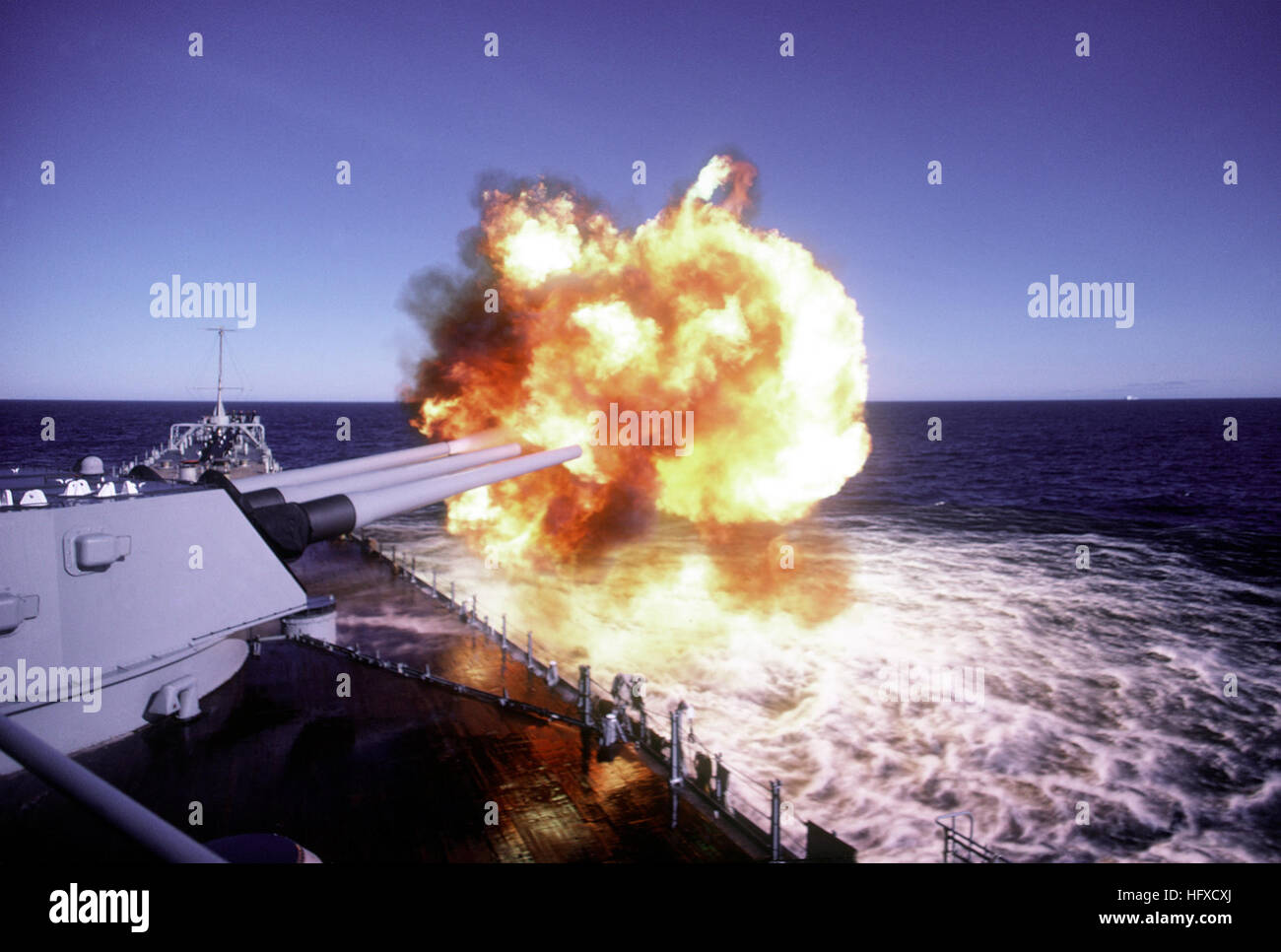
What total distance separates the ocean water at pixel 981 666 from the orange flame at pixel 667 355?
581 cm

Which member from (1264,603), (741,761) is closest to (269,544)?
(741,761)

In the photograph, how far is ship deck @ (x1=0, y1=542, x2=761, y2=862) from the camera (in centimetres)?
930

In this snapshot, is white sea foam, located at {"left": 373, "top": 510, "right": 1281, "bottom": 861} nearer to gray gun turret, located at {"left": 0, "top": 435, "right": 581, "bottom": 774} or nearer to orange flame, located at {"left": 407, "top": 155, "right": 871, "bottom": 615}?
orange flame, located at {"left": 407, "top": 155, "right": 871, "bottom": 615}

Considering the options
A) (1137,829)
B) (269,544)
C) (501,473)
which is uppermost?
(501,473)

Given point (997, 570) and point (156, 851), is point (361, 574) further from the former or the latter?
point (997, 570)

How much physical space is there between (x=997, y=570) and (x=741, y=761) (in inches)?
943

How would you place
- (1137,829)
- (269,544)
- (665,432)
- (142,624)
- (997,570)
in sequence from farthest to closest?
(997,570) → (665,432) → (1137,829) → (269,544) → (142,624)

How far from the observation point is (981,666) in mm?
22594

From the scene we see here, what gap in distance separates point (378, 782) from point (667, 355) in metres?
15.1

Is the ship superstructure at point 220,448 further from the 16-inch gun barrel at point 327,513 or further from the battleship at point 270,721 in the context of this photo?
the 16-inch gun barrel at point 327,513

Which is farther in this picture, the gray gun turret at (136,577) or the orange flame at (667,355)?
the orange flame at (667,355)

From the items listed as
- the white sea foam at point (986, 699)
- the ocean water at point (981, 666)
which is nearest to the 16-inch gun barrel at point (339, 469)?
the ocean water at point (981, 666)

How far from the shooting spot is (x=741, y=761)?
54.5 ft

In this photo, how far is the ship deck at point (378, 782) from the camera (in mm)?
9305
